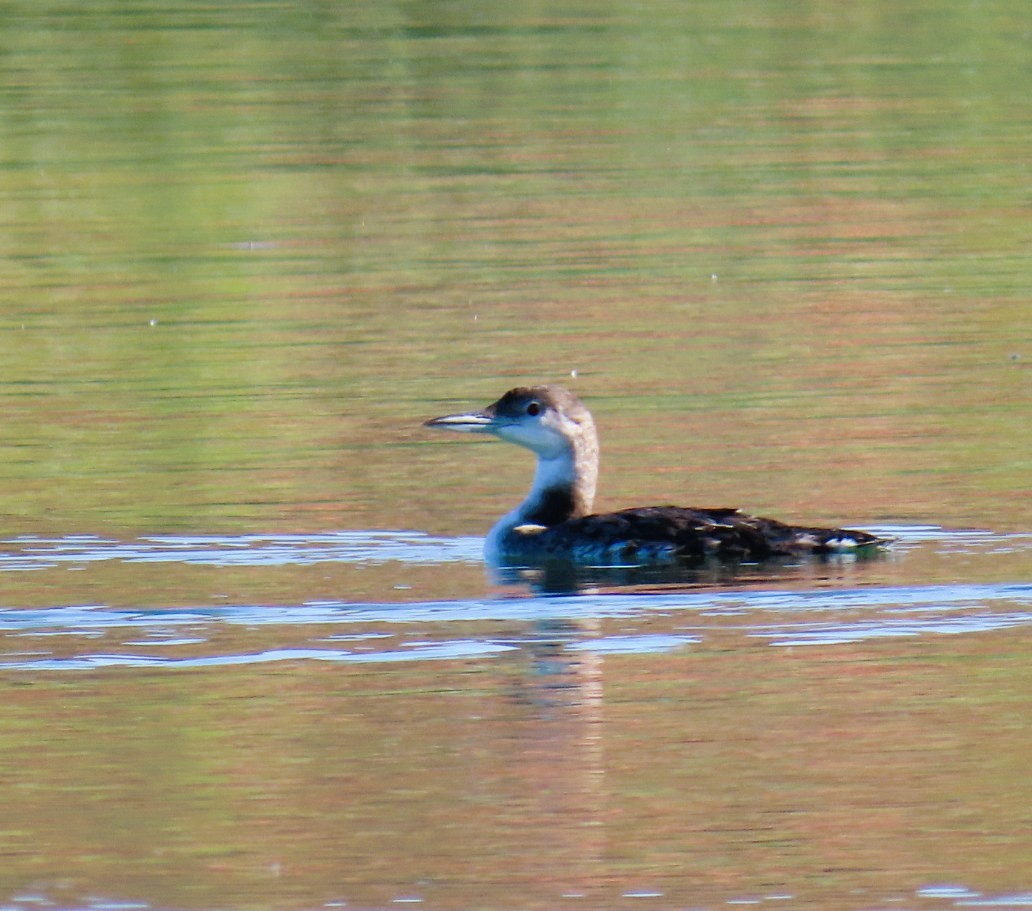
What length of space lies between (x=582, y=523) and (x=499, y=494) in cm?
163

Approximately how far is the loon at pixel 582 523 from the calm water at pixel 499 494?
0.50 feet

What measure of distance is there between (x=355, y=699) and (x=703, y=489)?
11.9ft

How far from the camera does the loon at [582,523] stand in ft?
37.2

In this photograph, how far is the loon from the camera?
11.4 metres

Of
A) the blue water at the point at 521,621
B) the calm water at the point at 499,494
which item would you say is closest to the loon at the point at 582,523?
the calm water at the point at 499,494

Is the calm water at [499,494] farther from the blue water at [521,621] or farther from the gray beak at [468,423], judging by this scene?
the gray beak at [468,423]

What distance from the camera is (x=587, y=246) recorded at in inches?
799

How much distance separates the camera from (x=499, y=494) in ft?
44.5

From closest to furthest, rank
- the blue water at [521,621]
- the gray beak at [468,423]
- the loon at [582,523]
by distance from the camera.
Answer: the blue water at [521,621] < the loon at [582,523] < the gray beak at [468,423]

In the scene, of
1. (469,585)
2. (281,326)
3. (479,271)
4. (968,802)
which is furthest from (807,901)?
(479,271)

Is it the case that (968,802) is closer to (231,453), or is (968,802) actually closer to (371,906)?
(371,906)

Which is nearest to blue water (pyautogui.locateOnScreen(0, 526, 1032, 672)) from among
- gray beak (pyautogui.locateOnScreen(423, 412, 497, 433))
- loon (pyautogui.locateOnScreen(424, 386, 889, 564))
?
loon (pyautogui.locateOnScreen(424, 386, 889, 564))

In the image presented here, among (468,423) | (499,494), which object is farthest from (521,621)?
(499,494)

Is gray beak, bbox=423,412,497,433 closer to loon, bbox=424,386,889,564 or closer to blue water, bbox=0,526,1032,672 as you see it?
loon, bbox=424,386,889,564
